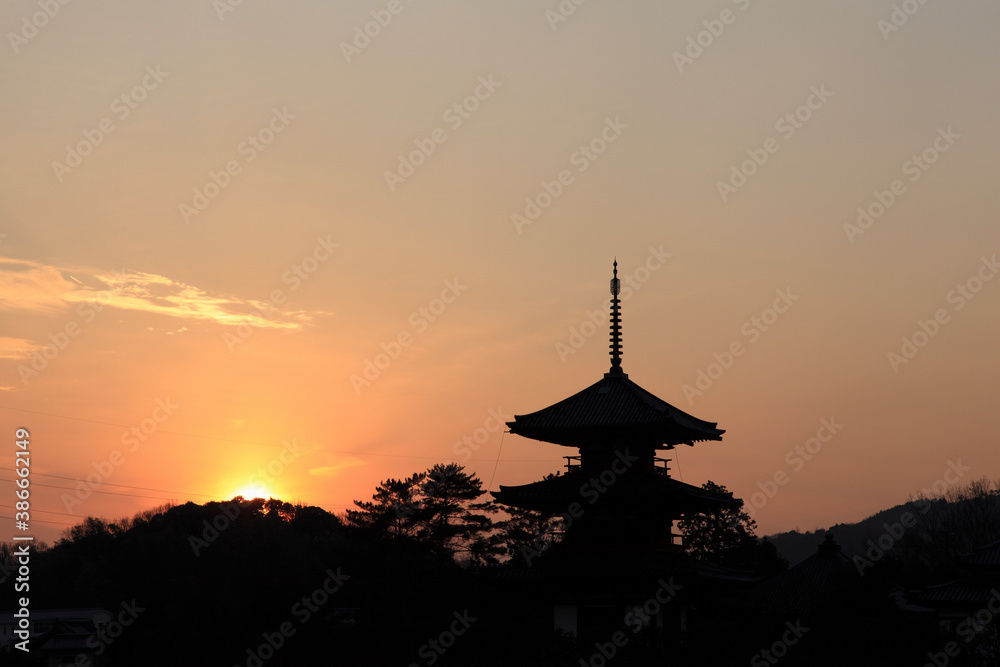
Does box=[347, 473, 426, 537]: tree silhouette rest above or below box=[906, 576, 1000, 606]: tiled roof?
above

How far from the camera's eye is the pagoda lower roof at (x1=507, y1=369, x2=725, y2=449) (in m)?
44.4

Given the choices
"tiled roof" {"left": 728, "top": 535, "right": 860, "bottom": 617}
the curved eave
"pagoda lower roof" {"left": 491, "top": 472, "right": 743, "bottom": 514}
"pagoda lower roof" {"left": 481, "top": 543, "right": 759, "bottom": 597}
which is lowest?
"tiled roof" {"left": 728, "top": 535, "right": 860, "bottom": 617}

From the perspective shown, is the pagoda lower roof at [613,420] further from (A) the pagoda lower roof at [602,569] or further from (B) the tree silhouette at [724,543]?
(B) the tree silhouette at [724,543]

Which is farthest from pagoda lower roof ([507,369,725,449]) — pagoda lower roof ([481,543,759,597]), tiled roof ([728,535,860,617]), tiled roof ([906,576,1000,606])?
tiled roof ([906,576,1000,606])

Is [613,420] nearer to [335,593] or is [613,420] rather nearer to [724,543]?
[335,593]

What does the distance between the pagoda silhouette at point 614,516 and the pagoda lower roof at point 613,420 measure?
0.17 feet

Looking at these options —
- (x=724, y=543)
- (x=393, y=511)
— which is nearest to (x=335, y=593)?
(x=393, y=511)

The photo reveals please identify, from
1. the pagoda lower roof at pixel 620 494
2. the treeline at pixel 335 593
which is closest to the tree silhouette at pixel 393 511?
the treeline at pixel 335 593

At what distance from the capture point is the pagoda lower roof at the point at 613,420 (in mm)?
44375

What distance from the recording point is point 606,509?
146 feet

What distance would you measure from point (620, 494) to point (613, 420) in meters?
3.38

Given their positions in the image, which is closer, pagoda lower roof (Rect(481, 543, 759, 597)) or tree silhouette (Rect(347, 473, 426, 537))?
pagoda lower roof (Rect(481, 543, 759, 597))

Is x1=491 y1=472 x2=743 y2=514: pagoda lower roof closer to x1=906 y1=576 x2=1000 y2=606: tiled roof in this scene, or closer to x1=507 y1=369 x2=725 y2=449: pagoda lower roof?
x1=507 y1=369 x2=725 y2=449: pagoda lower roof

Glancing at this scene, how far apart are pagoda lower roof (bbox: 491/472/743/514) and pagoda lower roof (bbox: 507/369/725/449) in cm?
182
